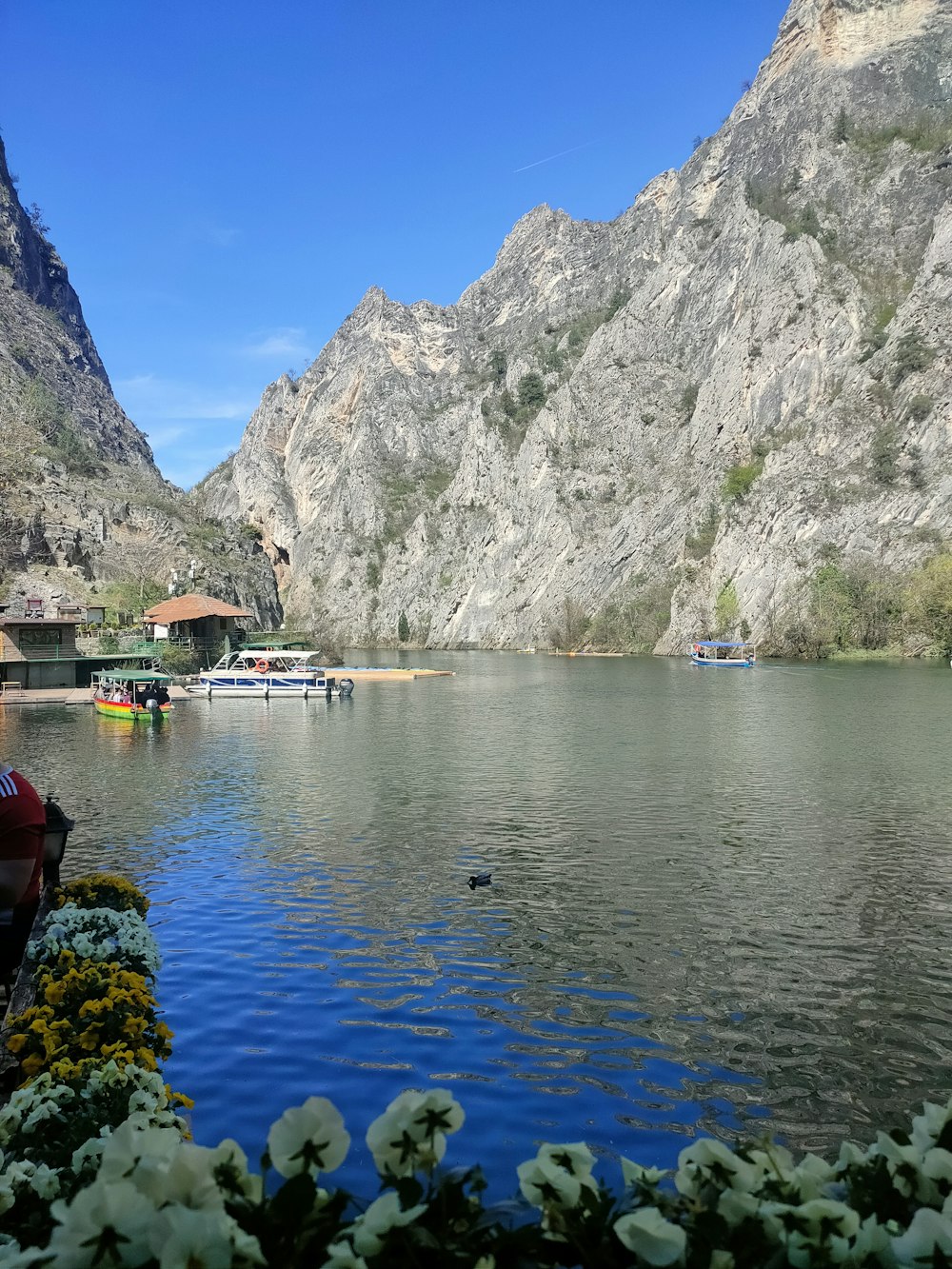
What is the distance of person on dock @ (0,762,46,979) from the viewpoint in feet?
29.9

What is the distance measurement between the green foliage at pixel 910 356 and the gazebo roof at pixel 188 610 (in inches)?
3541

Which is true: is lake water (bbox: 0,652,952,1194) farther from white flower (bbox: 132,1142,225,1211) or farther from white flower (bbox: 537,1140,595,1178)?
white flower (bbox: 132,1142,225,1211)

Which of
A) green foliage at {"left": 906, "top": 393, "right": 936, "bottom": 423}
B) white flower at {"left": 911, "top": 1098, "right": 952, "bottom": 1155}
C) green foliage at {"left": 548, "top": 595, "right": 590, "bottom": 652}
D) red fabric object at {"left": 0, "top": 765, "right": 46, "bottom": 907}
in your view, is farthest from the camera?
green foliage at {"left": 548, "top": 595, "right": 590, "bottom": 652}

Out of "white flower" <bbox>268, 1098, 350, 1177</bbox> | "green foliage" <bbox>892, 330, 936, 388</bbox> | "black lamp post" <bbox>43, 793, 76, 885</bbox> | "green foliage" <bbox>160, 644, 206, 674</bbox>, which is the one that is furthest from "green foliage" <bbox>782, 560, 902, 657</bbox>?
"white flower" <bbox>268, 1098, 350, 1177</bbox>

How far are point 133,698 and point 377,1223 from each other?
5481 cm

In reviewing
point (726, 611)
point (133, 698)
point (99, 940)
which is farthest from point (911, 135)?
point (99, 940)

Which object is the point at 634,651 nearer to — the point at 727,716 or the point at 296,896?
the point at 727,716

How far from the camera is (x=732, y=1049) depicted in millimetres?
11555

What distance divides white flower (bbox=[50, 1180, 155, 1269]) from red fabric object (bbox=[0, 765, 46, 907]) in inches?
261

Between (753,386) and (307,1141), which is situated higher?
(753,386)

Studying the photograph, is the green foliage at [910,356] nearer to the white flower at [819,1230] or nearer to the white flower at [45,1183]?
the white flower at [819,1230]

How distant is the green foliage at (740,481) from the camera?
13450 centimetres

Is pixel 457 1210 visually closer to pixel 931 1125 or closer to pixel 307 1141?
pixel 307 1141

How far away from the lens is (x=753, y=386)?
13962cm
